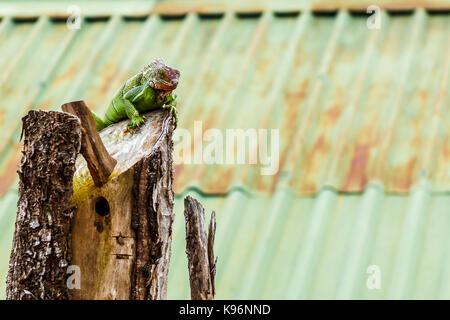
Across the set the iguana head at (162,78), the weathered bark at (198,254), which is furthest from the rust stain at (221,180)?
the weathered bark at (198,254)

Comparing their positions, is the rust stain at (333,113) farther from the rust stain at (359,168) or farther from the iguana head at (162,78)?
the iguana head at (162,78)

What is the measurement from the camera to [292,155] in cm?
721

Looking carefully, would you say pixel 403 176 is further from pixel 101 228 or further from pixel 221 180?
pixel 101 228

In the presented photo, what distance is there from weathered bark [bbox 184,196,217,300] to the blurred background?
86.9 inches

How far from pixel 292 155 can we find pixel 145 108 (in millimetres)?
2871

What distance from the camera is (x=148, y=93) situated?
4.50m

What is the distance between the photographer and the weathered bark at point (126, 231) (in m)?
3.65

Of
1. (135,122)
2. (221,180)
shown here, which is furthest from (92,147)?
(221,180)

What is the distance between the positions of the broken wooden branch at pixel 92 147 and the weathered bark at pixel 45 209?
0.12 meters

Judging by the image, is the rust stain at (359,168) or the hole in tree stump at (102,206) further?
the rust stain at (359,168)

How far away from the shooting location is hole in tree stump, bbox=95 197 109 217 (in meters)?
3.73

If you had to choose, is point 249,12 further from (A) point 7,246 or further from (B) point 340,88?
(A) point 7,246

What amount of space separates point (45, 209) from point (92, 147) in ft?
1.17
